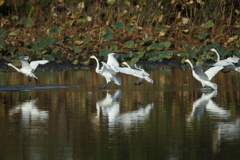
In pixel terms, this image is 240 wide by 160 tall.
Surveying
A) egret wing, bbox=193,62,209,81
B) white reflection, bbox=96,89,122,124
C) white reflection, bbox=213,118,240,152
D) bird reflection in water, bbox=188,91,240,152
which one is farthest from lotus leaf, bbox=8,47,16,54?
white reflection, bbox=213,118,240,152

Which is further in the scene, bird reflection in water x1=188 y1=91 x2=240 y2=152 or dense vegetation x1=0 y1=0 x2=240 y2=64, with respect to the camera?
dense vegetation x1=0 y1=0 x2=240 y2=64

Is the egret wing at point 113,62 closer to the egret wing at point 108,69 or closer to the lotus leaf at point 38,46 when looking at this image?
the egret wing at point 108,69

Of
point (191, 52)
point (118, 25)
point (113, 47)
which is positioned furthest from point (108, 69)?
point (118, 25)

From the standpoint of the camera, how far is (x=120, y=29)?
96.2 ft

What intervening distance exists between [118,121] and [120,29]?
59.7 feet

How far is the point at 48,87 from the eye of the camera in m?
17.5

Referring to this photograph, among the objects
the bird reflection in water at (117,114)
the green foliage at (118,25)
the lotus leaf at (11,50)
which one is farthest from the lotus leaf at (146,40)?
the bird reflection in water at (117,114)

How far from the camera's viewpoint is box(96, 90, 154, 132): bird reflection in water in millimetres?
10930

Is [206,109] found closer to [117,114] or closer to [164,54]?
[117,114]

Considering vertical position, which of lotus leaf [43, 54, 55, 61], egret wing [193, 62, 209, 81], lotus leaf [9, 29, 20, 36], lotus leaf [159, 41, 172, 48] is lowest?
egret wing [193, 62, 209, 81]

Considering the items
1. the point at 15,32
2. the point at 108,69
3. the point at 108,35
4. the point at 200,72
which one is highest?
the point at 15,32

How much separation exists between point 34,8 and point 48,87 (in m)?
13.3

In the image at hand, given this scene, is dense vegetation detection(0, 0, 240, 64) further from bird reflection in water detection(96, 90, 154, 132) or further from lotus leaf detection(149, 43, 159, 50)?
bird reflection in water detection(96, 90, 154, 132)

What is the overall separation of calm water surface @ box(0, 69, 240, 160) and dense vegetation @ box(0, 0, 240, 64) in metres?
8.24
